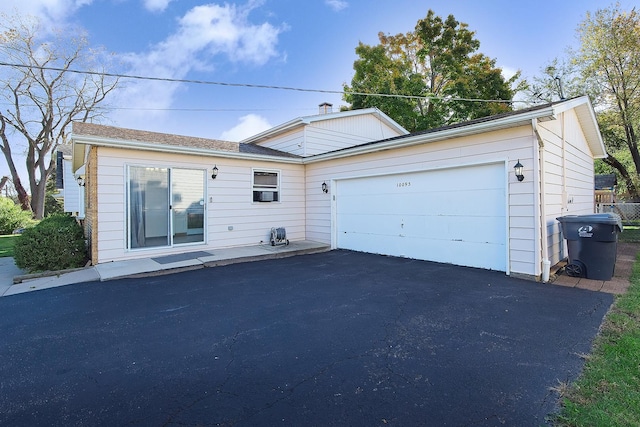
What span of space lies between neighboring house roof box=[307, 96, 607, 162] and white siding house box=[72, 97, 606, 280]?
0.03 meters

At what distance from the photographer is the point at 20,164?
2362 cm

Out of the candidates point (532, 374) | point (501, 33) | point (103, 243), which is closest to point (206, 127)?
point (103, 243)

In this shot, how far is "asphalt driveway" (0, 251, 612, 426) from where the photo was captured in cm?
212

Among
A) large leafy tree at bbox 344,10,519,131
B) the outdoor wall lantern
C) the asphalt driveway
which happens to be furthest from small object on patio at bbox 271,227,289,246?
large leafy tree at bbox 344,10,519,131

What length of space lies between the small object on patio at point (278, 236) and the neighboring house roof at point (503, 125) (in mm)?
2339

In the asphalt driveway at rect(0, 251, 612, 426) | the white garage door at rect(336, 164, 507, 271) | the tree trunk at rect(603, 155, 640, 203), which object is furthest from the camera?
the tree trunk at rect(603, 155, 640, 203)

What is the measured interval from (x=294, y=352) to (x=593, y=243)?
5463 mm

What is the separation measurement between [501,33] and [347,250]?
39.2 feet

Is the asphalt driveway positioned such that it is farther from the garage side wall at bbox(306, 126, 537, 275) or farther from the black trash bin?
the black trash bin

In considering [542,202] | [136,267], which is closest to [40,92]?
[136,267]

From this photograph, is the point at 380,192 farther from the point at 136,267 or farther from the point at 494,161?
the point at 136,267

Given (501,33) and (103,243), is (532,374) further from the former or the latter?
(501,33)

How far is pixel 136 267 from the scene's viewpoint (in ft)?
20.8

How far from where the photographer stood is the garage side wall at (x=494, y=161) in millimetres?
5449
